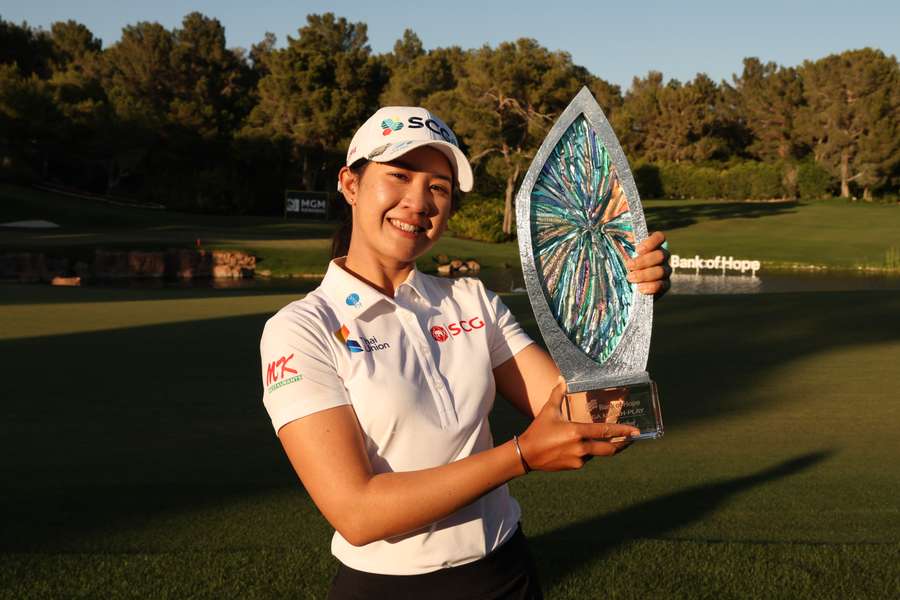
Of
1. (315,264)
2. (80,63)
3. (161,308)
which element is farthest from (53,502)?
(80,63)

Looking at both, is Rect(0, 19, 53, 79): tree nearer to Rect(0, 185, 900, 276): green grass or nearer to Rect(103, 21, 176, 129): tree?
Rect(103, 21, 176, 129): tree

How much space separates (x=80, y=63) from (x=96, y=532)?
2920 inches

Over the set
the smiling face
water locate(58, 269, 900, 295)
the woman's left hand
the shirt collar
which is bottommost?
water locate(58, 269, 900, 295)

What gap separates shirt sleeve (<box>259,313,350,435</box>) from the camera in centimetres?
193

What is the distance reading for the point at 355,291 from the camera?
2.18 metres

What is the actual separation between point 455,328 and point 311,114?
56.1 m

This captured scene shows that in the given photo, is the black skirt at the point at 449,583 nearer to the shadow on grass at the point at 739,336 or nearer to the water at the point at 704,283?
the shadow on grass at the point at 739,336

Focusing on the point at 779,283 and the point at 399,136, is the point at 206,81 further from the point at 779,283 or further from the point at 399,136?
the point at 399,136

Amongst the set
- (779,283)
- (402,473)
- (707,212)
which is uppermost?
(402,473)

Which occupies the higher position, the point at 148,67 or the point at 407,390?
the point at 148,67

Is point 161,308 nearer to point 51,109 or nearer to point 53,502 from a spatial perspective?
point 53,502

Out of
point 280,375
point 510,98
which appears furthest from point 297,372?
point 510,98

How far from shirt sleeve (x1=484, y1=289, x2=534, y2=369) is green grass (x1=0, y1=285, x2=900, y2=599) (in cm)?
203

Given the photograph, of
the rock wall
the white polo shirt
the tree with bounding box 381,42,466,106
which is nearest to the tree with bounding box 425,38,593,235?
the tree with bounding box 381,42,466,106
